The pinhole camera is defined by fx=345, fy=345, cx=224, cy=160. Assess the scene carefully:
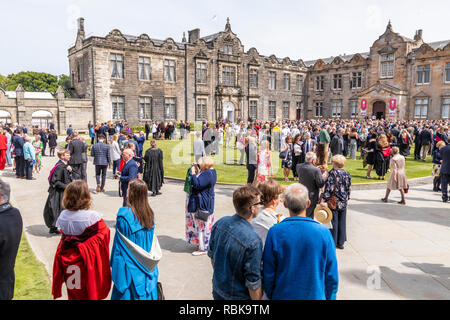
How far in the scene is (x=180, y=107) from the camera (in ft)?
122

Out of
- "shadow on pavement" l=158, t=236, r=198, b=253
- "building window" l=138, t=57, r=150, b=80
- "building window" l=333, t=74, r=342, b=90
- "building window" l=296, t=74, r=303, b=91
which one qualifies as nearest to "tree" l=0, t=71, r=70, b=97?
"building window" l=138, t=57, r=150, b=80

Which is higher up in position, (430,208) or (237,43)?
(237,43)

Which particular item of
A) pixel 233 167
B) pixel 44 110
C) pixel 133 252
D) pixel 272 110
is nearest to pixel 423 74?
pixel 272 110

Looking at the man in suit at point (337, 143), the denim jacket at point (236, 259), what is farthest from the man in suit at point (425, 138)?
the denim jacket at point (236, 259)

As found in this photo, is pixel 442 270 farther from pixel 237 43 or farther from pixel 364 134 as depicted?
pixel 237 43

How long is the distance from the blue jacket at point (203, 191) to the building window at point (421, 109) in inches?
1497

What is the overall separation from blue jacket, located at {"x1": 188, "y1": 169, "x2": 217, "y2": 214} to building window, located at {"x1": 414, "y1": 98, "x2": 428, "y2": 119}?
38035mm

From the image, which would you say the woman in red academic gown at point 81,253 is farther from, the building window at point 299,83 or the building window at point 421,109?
the building window at point 299,83

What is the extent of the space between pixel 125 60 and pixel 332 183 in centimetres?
3068

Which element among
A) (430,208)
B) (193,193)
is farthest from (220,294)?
(430,208)

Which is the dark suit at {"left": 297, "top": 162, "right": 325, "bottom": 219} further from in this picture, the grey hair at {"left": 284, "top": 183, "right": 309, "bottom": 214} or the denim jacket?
the denim jacket

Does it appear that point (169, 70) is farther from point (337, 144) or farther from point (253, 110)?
point (337, 144)

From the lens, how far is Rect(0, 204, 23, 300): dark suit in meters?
3.40

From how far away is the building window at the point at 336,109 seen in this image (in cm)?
4489
